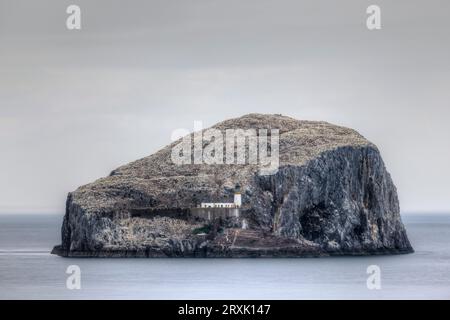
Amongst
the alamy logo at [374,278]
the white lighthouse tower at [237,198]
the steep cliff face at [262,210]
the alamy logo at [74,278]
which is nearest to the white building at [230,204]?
the white lighthouse tower at [237,198]

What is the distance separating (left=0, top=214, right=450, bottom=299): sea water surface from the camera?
123m

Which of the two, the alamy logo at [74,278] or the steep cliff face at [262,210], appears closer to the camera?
the alamy logo at [74,278]

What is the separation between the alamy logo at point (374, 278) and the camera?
422 feet

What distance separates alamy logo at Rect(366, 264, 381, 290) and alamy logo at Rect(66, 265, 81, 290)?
2216cm

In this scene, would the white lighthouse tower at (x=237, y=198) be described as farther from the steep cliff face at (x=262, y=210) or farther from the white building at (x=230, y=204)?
the steep cliff face at (x=262, y=210)

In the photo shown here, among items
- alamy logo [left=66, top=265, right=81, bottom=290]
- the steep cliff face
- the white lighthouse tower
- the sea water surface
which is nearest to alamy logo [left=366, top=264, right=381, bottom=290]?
the sea water surface

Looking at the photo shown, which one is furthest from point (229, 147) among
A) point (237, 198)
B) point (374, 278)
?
point (374, 278)

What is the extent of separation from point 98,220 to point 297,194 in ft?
59.3

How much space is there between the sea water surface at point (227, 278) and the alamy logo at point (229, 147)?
14.2 meters

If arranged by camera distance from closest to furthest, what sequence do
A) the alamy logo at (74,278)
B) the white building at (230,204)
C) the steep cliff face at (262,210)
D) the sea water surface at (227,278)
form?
the sea water surface at (227,278) → the alamy logo at (74,278) → the steep cliff face at (262,210) → the white building at (230,204)
